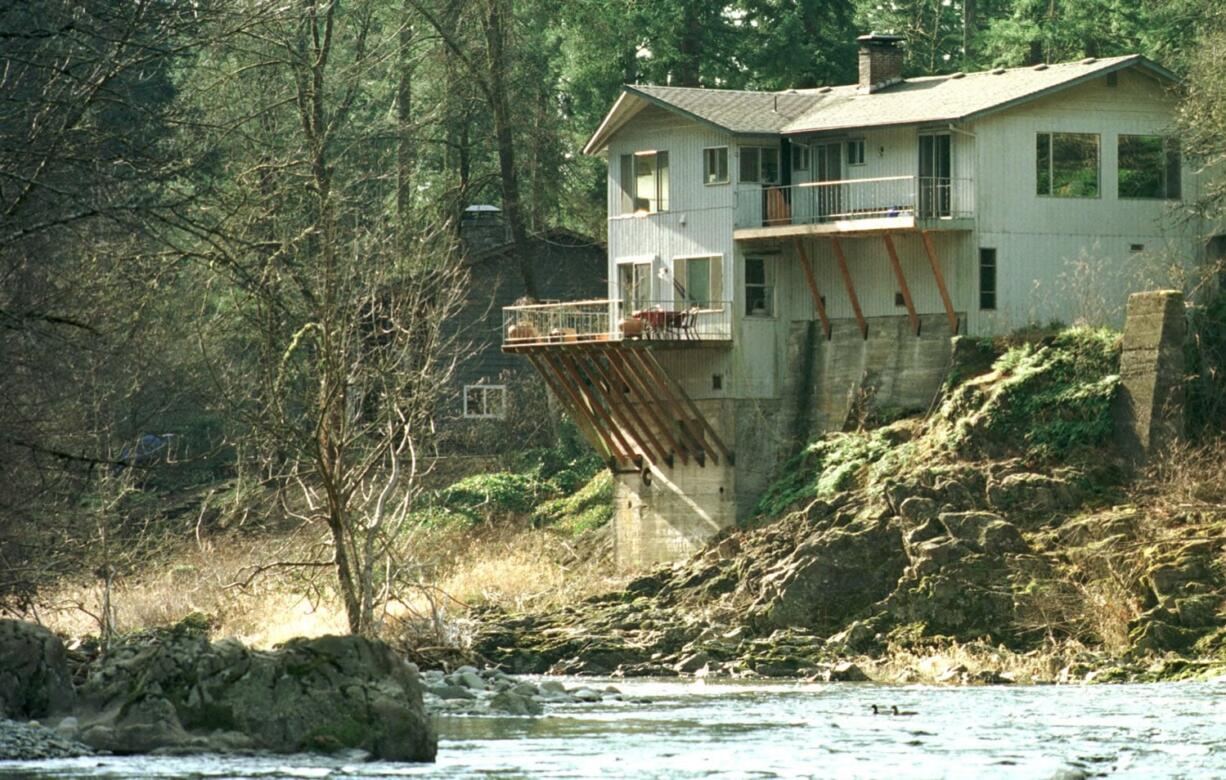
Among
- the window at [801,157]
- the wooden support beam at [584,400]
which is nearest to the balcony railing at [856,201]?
the window at [801,157]

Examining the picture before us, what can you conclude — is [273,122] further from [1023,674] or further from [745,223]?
[1023,674]

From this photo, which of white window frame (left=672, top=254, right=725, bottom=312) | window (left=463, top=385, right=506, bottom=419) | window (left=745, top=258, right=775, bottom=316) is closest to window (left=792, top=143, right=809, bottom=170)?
window (left=745, top=258, right=775, bottom=316)

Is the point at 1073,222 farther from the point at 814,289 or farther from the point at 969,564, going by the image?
the point at 969,564

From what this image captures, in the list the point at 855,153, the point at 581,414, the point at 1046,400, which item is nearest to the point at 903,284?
the point at 855,153

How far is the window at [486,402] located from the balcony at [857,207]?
13657 millimetres

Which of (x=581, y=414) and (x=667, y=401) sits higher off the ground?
(x=667, y=401)

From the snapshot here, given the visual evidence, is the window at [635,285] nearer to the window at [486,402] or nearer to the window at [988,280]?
the window at [988,280]

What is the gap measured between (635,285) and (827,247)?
4720 millimetres

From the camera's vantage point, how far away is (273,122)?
43938 mm

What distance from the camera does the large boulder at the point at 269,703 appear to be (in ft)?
84.8

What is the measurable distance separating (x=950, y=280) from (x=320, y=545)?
17433 mm

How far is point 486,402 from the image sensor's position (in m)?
64.6

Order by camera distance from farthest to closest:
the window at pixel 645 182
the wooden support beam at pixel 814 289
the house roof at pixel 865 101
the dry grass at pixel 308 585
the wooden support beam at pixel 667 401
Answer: the window at pixel 645 182, the wooden support beam at pixel 667 401, the wooden support beam at pixel 814 289, the house roof at pixel 865 101, the dry grass at pixel 308 585

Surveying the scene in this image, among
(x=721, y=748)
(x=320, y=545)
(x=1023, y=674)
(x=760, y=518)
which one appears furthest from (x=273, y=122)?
(x=721, y=748)
